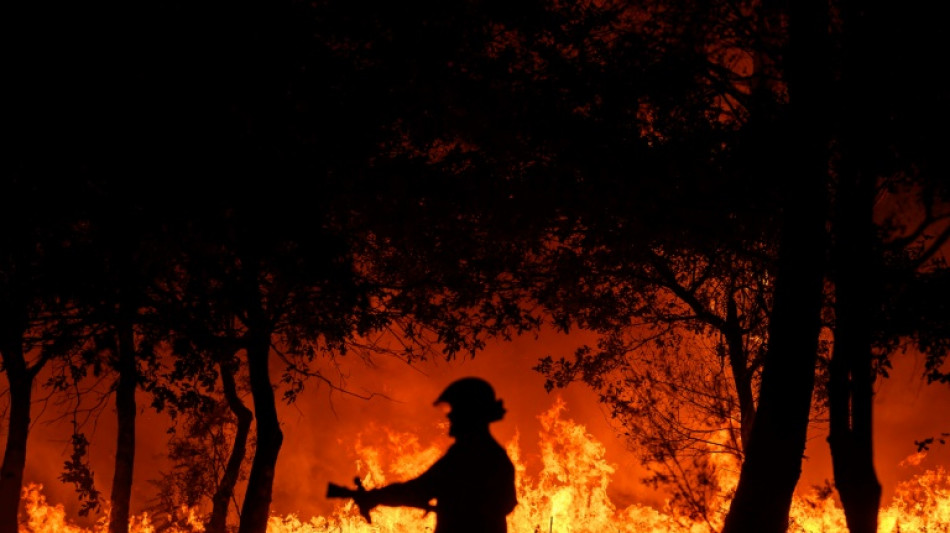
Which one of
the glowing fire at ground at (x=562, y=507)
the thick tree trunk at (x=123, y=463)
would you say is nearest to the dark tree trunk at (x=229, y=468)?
the thick tree trunk at (x=123, y=463)

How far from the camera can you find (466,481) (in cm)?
453

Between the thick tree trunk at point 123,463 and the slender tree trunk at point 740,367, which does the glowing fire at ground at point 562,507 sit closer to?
the thick tree trunk at point 123,463

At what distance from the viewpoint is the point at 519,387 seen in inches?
1251

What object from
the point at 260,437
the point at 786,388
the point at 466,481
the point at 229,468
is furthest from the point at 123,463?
the point at 466,481

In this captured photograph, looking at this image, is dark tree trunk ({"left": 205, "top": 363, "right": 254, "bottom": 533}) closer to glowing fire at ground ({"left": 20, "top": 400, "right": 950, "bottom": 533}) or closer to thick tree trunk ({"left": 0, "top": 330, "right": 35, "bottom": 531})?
thick tree trunk ({"left": 0, "top": 330, "right": 35, "bottom": 531})

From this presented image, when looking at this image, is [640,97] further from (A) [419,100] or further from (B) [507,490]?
(B) [507,490]

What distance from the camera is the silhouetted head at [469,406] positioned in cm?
459

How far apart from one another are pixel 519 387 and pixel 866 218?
932 inches

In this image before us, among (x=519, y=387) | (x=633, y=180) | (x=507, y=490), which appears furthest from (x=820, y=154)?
(x=519, y=387)

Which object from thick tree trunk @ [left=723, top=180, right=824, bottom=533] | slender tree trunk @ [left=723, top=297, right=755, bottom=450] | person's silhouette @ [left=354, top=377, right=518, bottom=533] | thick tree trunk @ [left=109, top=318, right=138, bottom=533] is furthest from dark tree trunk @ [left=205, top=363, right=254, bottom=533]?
person's silhouette @ [left=354, top=377, right=518, bottom=533]

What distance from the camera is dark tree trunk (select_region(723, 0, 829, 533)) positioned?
780 cm

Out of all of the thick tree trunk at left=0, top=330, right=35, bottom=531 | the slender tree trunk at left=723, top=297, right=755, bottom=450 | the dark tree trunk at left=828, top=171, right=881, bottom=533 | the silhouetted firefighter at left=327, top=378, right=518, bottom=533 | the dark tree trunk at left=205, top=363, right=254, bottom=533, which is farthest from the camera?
the dark tree trunk at left=205, top=363, right=254, bottom=533

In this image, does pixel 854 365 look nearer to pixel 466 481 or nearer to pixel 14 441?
pixel 466 481

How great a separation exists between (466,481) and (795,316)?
4.85m
